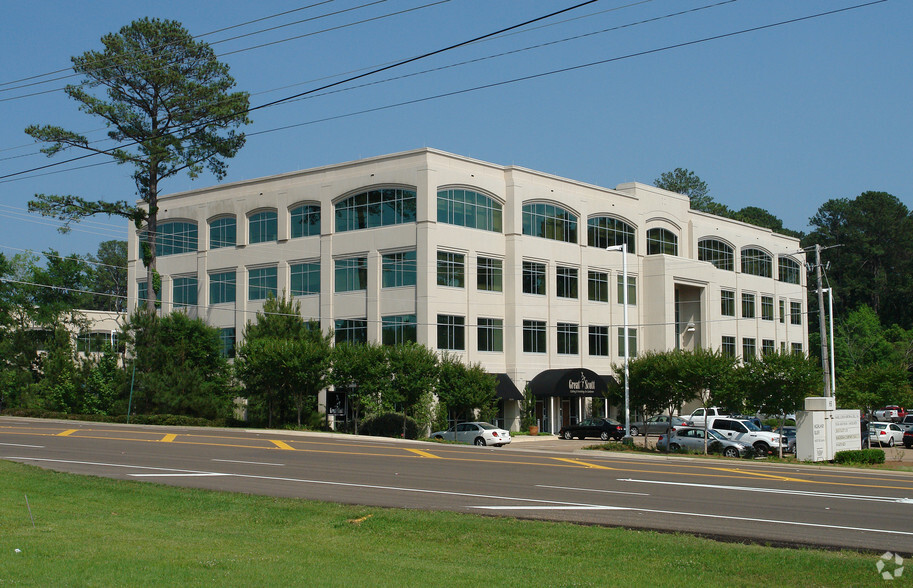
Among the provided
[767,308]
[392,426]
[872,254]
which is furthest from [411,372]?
[872,254]

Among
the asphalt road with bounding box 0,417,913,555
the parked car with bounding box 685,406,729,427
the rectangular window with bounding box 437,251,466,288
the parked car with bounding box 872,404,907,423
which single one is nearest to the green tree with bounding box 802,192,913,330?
the parked car with bounding box 872,404,907,423

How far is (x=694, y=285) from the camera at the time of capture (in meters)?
70.8

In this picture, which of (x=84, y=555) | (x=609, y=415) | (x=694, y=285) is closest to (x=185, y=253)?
(x=609, y=415)

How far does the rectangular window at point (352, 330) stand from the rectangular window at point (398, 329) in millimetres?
1476

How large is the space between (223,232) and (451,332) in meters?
20.3

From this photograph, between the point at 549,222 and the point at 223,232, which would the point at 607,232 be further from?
the point at 223,232

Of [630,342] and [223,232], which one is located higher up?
[223,232]


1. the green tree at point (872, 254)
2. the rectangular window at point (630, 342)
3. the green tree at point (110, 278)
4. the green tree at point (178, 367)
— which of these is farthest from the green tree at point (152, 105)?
the green tree at point (872, 254)

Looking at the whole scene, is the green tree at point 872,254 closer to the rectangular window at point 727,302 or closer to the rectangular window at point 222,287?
the rectangular window at point 727,302

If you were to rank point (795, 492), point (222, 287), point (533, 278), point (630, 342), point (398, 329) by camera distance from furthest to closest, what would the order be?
point (630, 342), point (222, 287), point (533, 278), point (398, 329), point (795, 492)

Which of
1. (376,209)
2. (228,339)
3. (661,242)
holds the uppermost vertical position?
(376,209)

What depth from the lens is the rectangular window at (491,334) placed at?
189ft

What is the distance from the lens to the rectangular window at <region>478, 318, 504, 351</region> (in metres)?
57.6

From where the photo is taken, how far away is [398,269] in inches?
2212
